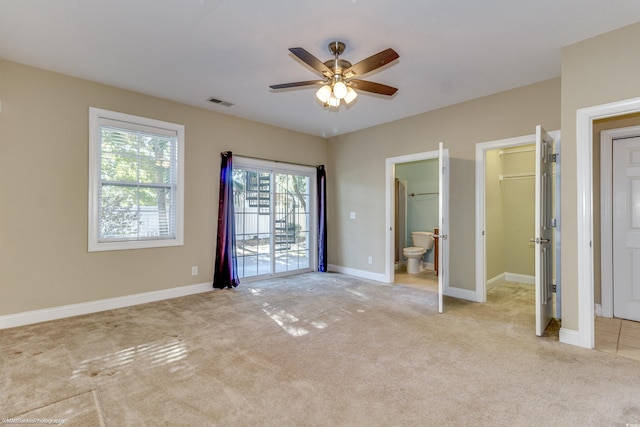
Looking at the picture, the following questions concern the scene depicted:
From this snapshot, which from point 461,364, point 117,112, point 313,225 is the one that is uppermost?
point 117,112

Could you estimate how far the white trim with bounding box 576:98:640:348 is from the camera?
2701mm

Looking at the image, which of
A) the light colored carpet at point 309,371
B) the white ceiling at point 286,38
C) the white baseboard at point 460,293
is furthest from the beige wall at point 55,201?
the white baseboard at point 460,293

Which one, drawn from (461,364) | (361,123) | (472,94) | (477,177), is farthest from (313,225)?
(461,364)

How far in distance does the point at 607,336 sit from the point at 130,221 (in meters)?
5.52

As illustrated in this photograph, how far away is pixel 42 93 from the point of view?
11.2 feet

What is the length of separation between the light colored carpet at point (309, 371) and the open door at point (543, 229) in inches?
11.2

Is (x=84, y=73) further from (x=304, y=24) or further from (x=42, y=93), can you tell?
(x=304, y=24)

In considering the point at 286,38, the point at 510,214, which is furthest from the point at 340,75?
the point at 510,214

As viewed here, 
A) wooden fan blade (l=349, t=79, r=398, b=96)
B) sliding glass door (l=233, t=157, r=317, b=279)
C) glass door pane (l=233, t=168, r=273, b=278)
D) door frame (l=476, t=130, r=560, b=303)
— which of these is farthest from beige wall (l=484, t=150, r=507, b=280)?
glass door pane (l=233, t=168, r=273, b=278)

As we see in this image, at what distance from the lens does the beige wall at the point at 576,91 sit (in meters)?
2.58

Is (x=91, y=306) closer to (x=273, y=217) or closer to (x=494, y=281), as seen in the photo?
(x=273, y=217)

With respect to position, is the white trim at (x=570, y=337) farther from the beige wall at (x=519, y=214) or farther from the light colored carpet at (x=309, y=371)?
the beige wall at (x=519, y=214)

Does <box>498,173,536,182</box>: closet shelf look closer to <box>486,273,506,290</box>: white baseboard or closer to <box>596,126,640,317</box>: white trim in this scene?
<box>596,126,640,317</box>: white trim

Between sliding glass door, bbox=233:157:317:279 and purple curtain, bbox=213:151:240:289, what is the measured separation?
0.23 metres
